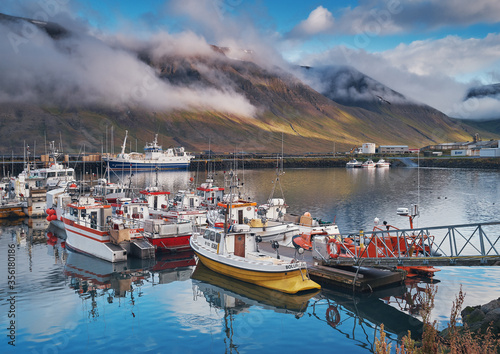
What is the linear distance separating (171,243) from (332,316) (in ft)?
57.4

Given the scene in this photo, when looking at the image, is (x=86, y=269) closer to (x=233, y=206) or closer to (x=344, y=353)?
(x=233, y=206)

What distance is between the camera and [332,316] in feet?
73.1

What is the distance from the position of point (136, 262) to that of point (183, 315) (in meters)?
11.6

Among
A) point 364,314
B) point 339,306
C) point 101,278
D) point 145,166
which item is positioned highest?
point 145,166

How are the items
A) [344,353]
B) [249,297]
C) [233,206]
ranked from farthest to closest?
[233,206]
[249,297]
[344,353]

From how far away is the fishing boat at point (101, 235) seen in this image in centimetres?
3269

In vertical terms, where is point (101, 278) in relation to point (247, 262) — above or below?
below

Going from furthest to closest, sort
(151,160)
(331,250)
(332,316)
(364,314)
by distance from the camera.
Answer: (151,160)
(331,250)
(364,314)
(332,316)

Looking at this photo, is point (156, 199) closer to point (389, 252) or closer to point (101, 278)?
point (101, 278)

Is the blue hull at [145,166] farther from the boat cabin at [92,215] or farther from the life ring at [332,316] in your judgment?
the life ring at [332,316]

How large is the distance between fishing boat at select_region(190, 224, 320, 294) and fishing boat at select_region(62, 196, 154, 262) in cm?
555

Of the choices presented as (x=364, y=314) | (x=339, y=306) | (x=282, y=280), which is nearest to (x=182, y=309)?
(x=282, y=280)

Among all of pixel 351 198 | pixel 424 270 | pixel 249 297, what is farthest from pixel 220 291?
pixel 351 198

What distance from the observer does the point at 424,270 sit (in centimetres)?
2845
